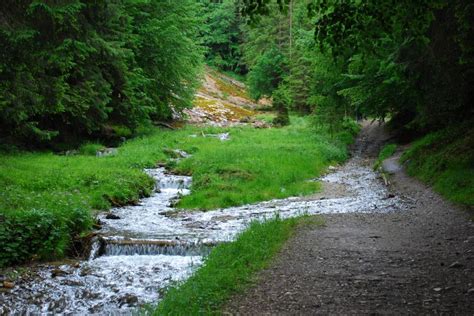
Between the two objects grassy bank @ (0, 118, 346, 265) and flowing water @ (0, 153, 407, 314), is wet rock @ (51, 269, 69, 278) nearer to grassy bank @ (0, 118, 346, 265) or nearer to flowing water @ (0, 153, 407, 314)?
flowing water @ (0, 153, 407, 314)

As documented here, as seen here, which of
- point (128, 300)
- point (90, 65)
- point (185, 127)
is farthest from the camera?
point (185, 127)

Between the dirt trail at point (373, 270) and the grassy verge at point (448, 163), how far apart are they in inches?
61.9

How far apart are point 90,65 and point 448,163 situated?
60.4 feet

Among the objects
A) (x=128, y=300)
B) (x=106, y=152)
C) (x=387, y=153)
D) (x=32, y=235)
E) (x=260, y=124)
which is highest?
(x=387, y=153)

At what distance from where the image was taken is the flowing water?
8.46 meters

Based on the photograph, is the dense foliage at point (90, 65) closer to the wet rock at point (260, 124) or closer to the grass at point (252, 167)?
the grass at point (252, 167)

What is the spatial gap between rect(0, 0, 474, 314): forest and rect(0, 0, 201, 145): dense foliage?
3.1 inches

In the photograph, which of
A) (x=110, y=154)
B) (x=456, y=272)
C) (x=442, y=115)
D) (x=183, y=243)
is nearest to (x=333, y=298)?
(x=456, y=272)

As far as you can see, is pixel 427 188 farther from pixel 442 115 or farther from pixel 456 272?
pixel 456 272

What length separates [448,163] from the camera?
53.4 ft

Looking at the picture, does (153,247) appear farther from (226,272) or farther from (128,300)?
(226,272)

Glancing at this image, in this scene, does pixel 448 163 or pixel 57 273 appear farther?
pixel 448 163

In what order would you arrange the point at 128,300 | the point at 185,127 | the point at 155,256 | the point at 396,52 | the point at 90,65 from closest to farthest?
the point at 128,300
the point at 155,256
the point at 396,52
the point at 90,65
the point at 185,127

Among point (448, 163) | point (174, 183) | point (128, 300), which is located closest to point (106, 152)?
point (174, 183)
